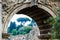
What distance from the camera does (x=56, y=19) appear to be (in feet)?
24.2

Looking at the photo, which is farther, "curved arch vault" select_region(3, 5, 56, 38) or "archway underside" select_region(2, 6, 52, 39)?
"archway underside" select_region(2, 6, 52, 39)

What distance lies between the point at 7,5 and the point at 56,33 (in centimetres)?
515

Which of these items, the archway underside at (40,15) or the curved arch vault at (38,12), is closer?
the curved arch vault at (38,12)

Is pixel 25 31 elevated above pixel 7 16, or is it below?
below

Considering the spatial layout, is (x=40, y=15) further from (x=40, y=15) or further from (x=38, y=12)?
(x=38, y=12)

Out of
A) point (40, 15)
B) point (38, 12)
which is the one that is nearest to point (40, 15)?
point (40, 15)

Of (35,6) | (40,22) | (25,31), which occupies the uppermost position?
(35,6)

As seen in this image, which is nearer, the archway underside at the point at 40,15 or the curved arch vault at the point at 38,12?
the curved arch vault at the point at 38,12

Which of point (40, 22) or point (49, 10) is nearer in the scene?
point (49, 10)

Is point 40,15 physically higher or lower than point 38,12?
lower

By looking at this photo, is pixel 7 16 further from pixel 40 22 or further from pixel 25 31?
pixel 25 31

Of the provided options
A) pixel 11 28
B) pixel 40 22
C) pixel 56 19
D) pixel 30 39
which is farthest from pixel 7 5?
pixel 11 28

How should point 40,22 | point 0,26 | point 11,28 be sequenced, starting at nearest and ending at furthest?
point 0,26, point 40,22, point 11,28

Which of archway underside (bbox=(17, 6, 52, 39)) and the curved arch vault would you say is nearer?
the curved arch vault
